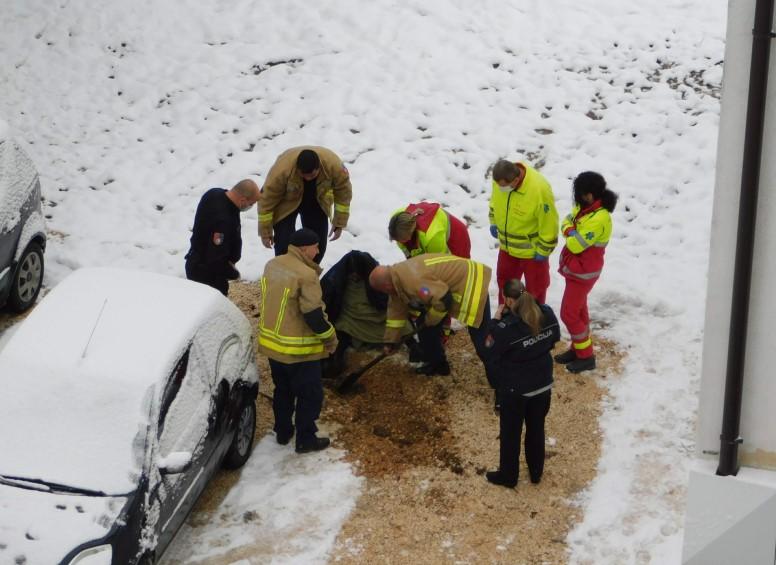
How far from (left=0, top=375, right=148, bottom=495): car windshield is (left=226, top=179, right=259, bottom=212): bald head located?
2.58 m

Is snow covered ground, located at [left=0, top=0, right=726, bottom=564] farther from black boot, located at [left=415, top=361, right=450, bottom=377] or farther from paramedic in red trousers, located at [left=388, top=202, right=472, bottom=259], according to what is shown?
paramedic in red trousers, located at [left=388, top=202, right=472, bottom=259]

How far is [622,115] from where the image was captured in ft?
40.6

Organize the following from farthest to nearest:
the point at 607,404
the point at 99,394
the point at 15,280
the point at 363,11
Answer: the point at 363,11, the point at 15,280, the point at 607,404, the point at 99,394

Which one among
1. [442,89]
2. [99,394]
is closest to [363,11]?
[442,89]

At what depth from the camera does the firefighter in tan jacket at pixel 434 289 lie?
7738mm

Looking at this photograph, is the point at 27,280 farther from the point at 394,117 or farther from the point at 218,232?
the point at 394,117

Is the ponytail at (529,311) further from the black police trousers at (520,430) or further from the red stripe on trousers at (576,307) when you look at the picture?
the red stripe on trousers at (576,307)

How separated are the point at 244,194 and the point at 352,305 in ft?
4.31

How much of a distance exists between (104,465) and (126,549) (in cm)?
54

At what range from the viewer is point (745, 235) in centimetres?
470

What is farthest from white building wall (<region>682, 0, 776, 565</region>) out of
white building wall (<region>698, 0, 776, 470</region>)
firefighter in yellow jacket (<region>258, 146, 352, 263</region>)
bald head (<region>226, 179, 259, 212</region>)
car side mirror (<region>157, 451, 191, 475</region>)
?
firefighter in yellow jacket (<region>258, 146, 352, 263</region>)

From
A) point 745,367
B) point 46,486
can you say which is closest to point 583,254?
point 745,367

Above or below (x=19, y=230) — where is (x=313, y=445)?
below

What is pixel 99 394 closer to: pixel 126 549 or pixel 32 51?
pixel 126 549
